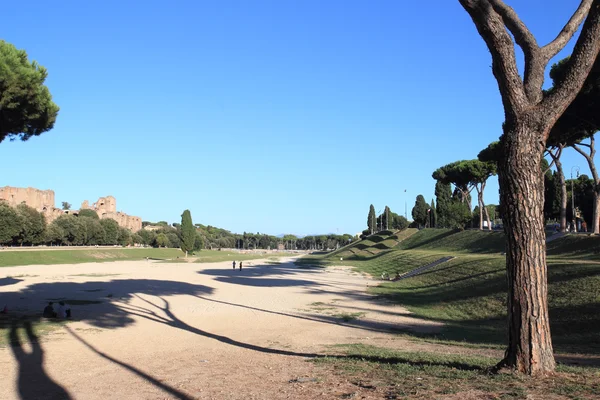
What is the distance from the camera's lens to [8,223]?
65.6 m

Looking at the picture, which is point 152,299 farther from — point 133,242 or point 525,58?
point 133,242

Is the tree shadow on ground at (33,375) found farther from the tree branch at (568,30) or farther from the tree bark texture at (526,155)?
the tree branch at (568,30)

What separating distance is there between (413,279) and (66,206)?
536ft

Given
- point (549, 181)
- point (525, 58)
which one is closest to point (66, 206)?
point (549, 181)

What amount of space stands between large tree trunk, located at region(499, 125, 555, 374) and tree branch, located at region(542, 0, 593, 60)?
1516 mm

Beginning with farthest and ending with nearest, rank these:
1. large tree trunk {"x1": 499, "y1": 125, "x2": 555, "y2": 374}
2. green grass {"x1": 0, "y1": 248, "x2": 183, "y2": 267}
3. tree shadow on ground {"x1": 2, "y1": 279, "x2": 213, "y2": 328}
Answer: green grass {"x1": 0, "y1": 248, "x2": 183, "y2": 267} < tree shadow on ground {"x1": 2, "y1": 279, "x2": 213, "y2": 328} < large tree trunk {"x1": 499, "y1": 125, "x2": 555, "y2": 374}

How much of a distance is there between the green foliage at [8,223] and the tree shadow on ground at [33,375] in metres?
60.2

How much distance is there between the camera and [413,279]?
112ft

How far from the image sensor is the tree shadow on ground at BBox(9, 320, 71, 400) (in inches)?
292

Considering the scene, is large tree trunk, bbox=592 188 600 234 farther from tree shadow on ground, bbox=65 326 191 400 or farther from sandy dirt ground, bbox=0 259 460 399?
tree shadow on ground, bbox=65 326 191 400

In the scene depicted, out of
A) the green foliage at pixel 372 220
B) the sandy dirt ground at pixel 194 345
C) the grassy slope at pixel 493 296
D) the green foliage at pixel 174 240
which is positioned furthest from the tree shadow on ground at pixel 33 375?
the green foliage at pixel 372 220

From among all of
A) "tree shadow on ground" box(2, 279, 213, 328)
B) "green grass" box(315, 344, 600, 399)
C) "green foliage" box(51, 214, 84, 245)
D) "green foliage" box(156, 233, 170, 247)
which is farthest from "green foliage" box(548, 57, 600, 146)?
"green foliage" box(156, 233, 170, 247)

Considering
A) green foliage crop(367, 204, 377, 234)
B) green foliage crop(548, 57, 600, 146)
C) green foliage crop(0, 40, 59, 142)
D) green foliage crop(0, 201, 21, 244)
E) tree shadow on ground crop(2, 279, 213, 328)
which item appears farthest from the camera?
green foliage crop(367, 204, 377, 234)

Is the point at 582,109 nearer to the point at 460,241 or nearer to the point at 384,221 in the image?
the point at 460,241
